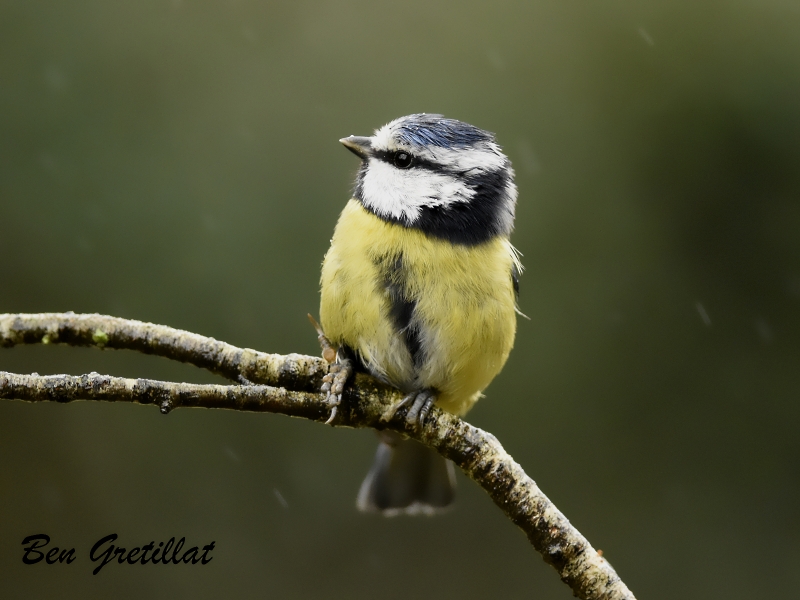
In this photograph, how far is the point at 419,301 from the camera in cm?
175

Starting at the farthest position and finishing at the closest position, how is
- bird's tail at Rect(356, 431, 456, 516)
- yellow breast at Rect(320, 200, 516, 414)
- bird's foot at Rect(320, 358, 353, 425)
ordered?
1. bird's tail at Rect(356, 431, 456, 516)
2. yellow breast at Rect(320, 200, 516, 414)
3. bird's foot at Rect(320, 358, 353, 425)

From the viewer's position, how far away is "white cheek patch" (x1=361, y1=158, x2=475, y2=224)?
1.78 meters

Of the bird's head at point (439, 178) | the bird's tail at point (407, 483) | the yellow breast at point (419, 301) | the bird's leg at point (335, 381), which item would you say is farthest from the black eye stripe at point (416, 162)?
the bird's tail at point (407, 483)

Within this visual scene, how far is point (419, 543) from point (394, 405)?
2.01 m

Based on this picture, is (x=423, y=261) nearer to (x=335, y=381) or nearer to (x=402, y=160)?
(x=402, y=160)

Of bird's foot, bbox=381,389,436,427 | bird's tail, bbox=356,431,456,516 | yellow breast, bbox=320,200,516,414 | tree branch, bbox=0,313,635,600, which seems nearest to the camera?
tree branch, bbox=0,313,635,600

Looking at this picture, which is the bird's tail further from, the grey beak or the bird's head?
the grey beak

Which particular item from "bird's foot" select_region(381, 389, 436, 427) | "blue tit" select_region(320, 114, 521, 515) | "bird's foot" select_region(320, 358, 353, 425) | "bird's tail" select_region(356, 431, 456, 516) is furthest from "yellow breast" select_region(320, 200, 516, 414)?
"bird's tail" select_region(356, 431, 456, 516)

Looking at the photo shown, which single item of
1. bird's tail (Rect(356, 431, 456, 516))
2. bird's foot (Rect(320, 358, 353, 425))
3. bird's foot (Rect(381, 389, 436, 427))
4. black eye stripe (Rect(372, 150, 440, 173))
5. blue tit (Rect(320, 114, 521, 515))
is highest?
black eye stripe (Rect(372, 150, 440, 173))

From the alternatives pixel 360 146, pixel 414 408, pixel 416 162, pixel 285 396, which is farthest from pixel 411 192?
pixel 285 396

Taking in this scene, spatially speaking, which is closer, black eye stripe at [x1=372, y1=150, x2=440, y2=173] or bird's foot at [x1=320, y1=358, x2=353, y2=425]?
bird's foot at [x1=320, y1=358, x2=353, y2=425]

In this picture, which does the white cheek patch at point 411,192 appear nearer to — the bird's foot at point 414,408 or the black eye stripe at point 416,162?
the black eye stripe at point 416,162

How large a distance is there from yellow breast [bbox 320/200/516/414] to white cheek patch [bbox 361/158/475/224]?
0.03 m

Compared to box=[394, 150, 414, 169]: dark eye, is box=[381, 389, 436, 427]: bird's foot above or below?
below
